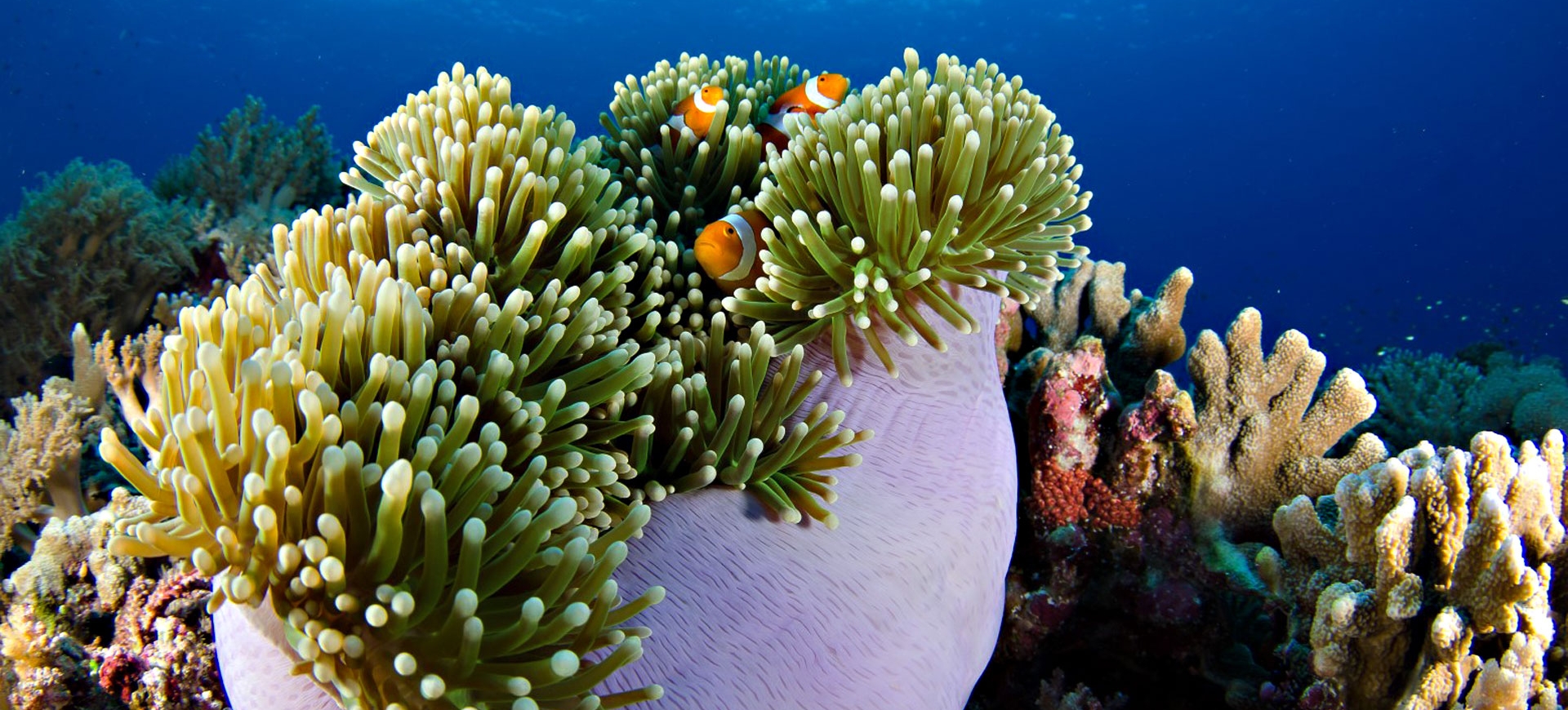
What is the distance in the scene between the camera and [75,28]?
4506 cm

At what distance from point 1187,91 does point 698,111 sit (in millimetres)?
53892

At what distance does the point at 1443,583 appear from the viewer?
181cm

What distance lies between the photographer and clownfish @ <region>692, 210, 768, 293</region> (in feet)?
6.02

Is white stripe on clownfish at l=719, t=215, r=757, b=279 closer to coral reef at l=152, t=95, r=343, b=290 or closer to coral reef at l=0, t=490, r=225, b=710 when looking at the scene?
coral reef at l=0, t=490, r=225, b=710

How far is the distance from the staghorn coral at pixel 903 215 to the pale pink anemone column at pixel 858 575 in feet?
0.55

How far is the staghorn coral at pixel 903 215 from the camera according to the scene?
1.77 m

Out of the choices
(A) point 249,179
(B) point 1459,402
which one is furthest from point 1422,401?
(A) point 249,179

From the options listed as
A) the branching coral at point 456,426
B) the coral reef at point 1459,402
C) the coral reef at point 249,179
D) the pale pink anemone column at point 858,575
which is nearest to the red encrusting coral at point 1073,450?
the pale pink anemone column at point 858,575

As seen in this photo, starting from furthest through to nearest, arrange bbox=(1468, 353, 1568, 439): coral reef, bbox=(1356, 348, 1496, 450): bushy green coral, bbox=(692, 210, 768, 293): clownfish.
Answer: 1. bbox=(1356, 348, 1496, 450): bushy green coral
2. bbox=(1468, 353, 1568, 439): coral reef
3. bbox=(692, 210, 768, 293): clownfish

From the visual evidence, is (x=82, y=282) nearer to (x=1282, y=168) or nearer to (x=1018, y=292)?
(x=1018, y=292)

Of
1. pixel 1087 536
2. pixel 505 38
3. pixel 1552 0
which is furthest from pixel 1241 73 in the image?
pixel 1087 536

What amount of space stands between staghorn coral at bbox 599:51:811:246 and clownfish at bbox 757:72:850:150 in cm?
7

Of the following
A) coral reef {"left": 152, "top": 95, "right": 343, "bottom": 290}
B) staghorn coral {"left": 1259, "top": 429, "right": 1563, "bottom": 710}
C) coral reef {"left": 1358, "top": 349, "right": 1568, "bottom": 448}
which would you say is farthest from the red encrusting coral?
coral reef {"left": 152, "top": 95, "right": 343, "bottom": 290}

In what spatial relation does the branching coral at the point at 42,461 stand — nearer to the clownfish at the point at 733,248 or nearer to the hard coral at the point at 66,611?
the hard coral at the point at 66,611
